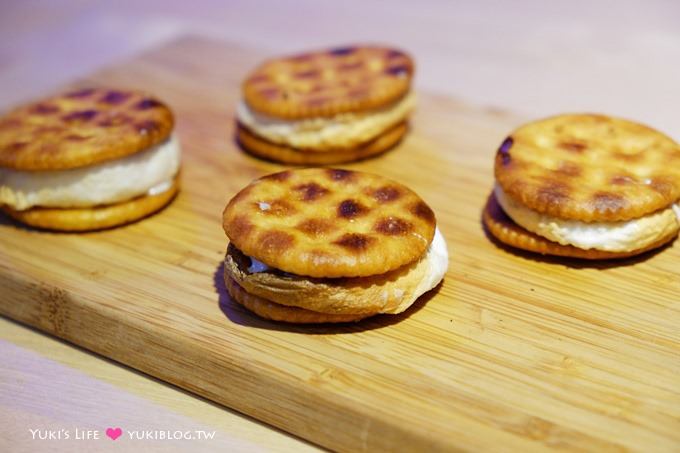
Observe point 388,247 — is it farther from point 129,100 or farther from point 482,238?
point 129,100

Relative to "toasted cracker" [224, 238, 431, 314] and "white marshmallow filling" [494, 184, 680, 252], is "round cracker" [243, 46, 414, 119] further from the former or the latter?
"toasted cracker" [224, 238, 431, 314]

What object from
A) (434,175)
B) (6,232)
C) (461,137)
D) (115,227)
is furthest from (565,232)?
(6,232)

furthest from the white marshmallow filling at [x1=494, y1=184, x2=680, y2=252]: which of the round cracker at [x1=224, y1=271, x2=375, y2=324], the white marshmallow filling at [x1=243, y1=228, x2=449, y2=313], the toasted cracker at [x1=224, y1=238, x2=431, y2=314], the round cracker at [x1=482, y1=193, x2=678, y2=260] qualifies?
the round cracker at [x1=224, y1=271, x2=375, y2=324]

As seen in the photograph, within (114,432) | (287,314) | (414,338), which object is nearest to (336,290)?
(287,314)

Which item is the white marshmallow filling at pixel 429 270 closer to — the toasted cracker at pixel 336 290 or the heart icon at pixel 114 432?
the toasted cracker at pixel 336 290

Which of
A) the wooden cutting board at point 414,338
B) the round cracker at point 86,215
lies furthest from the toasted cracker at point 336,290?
the round cracker at point 86,215

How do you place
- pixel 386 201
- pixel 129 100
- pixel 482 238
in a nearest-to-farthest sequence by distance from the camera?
pixel 386 201 → pixel 482 238 → pixel 129 100
